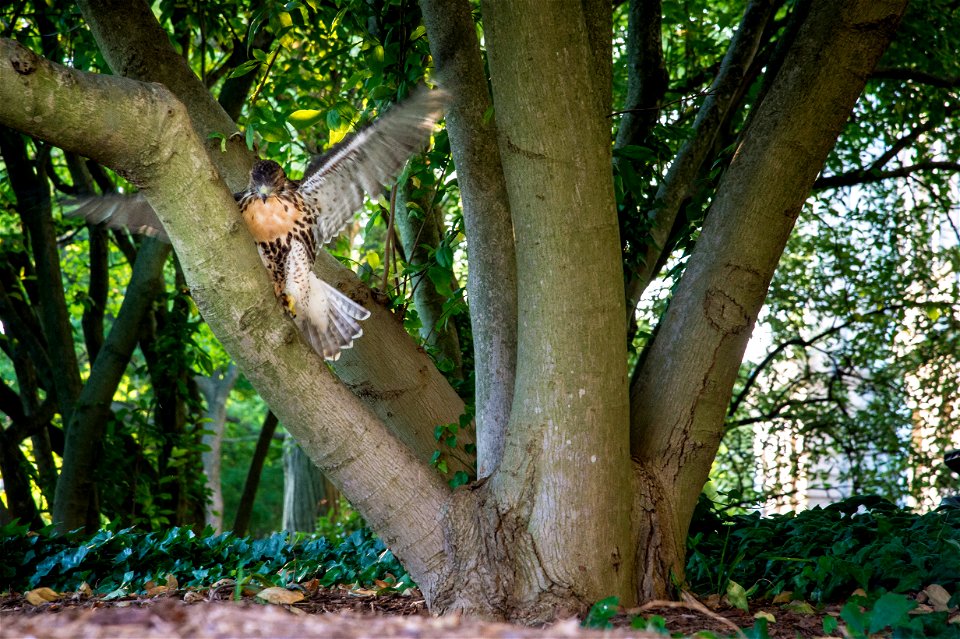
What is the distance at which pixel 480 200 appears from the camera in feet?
10.3

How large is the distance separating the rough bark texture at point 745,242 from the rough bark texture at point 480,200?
55 centimetres

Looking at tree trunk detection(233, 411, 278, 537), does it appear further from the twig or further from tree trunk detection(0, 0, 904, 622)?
the twig

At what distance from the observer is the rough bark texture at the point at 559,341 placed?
8.30 feet

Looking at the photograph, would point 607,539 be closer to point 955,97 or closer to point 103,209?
point 103,209

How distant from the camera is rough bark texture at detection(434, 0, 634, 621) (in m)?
2.53

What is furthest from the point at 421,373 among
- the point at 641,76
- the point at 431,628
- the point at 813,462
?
the point at 813,462

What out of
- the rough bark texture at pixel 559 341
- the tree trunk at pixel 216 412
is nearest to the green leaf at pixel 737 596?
the rough bark texture at pixel 559 341

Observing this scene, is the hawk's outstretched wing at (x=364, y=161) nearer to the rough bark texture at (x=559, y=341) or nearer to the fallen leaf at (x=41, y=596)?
the rough bark texture at (x=559, y=341)

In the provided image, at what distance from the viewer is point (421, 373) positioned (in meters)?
3.40

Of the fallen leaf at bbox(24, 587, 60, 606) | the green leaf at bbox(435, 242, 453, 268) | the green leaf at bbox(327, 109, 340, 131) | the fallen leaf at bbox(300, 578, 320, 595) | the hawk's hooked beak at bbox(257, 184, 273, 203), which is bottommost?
the fallen leaf at bbox(24, 587, 60, 606)

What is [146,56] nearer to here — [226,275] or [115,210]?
[115,210]

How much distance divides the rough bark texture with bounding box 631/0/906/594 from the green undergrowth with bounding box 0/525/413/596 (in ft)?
4.22

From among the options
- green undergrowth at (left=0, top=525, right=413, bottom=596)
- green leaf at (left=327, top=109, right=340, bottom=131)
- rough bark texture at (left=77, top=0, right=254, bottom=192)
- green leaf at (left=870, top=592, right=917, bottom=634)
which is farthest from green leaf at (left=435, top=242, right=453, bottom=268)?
green leaf at (left=870, top=592, right=917, bottom=634)

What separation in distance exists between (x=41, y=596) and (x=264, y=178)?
6.12ft
